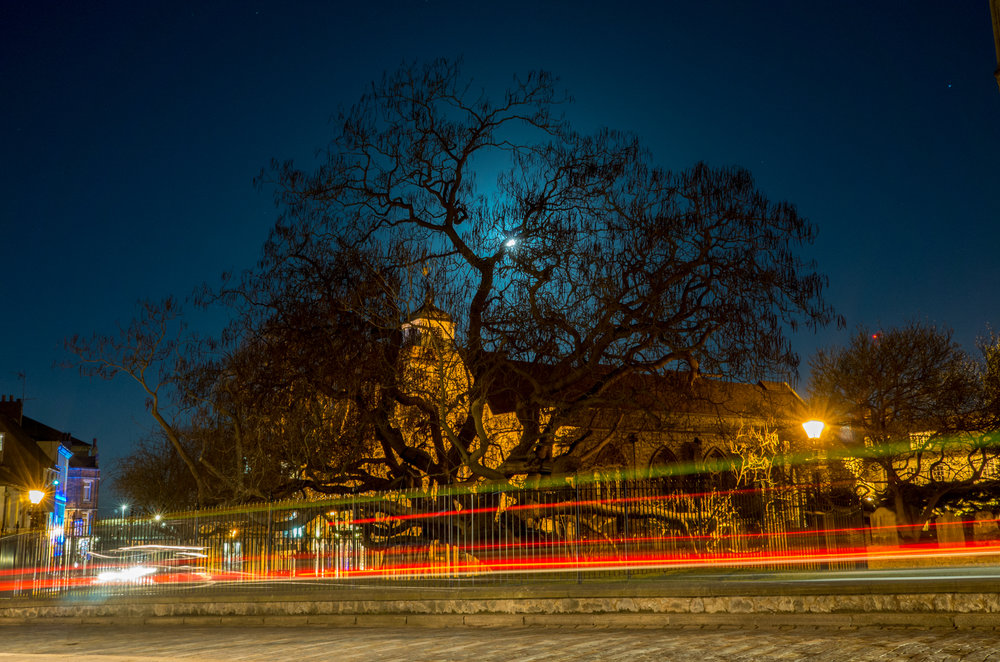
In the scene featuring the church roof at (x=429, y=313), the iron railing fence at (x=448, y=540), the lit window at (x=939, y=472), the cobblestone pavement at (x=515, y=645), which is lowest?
the cobblestone pavement at (x=515, y=645)

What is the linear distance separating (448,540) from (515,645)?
5.48 metres

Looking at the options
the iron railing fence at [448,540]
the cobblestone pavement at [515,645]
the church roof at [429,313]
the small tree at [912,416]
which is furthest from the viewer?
the small tree at [912,416]

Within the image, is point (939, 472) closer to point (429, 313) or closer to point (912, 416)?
point (912, 416)

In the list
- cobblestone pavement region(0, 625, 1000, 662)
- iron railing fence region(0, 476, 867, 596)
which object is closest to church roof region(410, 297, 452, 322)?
iron railing fence region(0, 476, 867, 596)

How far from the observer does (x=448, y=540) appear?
1575cm

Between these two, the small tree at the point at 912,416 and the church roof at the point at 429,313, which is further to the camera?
the small tree at the point at 912,416

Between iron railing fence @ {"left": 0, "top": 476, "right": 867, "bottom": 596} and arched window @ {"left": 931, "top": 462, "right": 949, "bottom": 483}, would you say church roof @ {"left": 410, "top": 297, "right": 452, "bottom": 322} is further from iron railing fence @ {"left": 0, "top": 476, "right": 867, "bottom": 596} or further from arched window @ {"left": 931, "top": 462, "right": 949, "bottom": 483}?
arched window @ {"left": 931, "top": 462, "right": 949, "bottom": 483}

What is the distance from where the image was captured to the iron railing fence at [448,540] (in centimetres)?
1525

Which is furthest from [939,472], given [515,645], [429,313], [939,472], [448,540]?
[515,645]

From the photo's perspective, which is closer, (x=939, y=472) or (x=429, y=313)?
(x=429, y=313)

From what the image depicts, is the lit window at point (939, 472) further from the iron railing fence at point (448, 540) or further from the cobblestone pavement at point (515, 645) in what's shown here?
the cobblestone pavement at point (515, 645)

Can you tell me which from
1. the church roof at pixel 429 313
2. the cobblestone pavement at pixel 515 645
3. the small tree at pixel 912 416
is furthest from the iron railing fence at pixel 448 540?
the small tree at pixel 912 416

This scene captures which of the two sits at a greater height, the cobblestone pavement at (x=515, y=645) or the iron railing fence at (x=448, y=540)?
the iron railing fence at (x=448, y=540)

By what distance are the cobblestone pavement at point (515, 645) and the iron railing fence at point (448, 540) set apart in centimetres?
236
